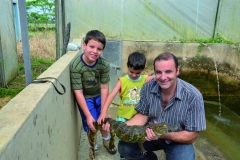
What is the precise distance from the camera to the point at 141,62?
9.23 feet

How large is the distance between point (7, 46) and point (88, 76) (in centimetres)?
436

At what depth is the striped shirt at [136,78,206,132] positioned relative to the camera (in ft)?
7.29

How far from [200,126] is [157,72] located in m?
0.72

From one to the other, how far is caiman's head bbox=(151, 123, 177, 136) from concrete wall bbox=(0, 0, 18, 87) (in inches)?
187

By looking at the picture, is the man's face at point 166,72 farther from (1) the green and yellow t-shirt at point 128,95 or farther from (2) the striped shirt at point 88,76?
(2) the striped shirt at point 88,76

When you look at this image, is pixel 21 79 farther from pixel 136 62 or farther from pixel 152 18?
pixel 136 62

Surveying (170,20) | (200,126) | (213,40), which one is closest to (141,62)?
(200,126)

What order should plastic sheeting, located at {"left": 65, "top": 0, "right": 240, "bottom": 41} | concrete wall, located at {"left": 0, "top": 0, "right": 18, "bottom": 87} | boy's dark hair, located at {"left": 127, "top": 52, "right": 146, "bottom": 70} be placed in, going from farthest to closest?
plastic sheeting, located at {"left": 65, "top": 0, "right": 240, "bottom": 41}, concrete wall, located at {"left": 0, "top": 0, "right": 18, "bottom": 87}, boy's dark hair, located at {"left": 127, "top": 52, "right": 146, "bottom": 70}

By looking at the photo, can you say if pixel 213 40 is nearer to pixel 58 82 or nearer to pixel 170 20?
pixel 170 20

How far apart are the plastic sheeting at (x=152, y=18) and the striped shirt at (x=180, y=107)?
4176mm

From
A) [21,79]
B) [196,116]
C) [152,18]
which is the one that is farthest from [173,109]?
[21,79]

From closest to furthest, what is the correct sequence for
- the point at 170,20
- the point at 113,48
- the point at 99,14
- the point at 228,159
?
the point at 228,159 < the point at 113,48 < the point at 99,14 < the point at 170,20

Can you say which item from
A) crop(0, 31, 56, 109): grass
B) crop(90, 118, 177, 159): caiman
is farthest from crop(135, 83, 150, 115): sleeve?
crop(0, 31, 56, 109): grass

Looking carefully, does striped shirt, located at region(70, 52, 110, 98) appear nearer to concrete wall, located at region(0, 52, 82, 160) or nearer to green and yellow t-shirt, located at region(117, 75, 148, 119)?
green and yellow t-shirt, located at region(117, 75, 148, 119)
